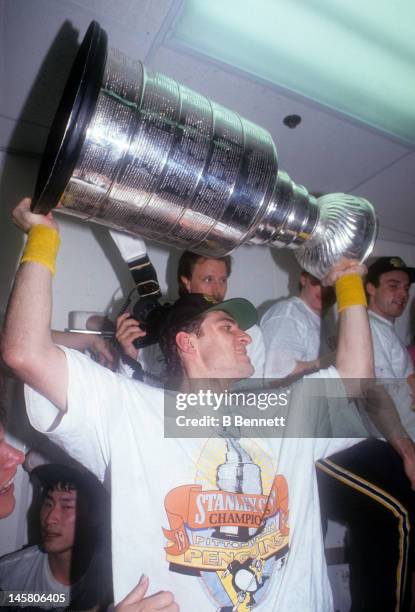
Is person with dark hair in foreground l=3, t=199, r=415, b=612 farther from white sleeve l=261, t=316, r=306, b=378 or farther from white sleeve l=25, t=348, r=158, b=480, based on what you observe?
white sleeve l=261, t=316, r=306, b=378

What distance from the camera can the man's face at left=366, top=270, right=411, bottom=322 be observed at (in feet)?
5.40

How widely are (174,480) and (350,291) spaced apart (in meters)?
0.59

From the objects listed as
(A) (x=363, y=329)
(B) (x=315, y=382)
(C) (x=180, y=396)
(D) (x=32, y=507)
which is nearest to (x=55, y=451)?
(D) (x=32, y=507)

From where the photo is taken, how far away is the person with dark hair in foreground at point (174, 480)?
685 millimetres

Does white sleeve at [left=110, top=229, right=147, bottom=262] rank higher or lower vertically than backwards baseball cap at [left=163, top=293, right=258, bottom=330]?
higher

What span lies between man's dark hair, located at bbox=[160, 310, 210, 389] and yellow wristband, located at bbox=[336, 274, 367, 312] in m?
0.36

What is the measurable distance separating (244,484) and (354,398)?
382 millimetres

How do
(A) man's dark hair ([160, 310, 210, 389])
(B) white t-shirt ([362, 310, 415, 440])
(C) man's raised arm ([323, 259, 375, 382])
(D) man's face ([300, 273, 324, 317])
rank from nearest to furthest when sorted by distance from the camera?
1. (C) man's raised arm ([323, 259, 375, 382])
2. (A) man's dark hair ([160, 310, 210, 389])
3. (B) white t-shirt ([362, 310, 415, 440])
4. (D) man's face ([300, 273, 324, 317])

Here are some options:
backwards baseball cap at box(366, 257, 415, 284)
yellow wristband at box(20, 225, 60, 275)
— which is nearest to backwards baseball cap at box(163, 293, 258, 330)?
yellow wristband at box(20, 225, 60, 275)

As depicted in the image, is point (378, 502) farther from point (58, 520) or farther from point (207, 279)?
point (58, 520)

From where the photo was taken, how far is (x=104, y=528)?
117 centimetres

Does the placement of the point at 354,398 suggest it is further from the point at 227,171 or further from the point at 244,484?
the point at 227,171

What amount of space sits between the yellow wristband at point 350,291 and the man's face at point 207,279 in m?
0.52

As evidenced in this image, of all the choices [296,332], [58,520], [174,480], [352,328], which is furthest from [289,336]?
[58,520]
